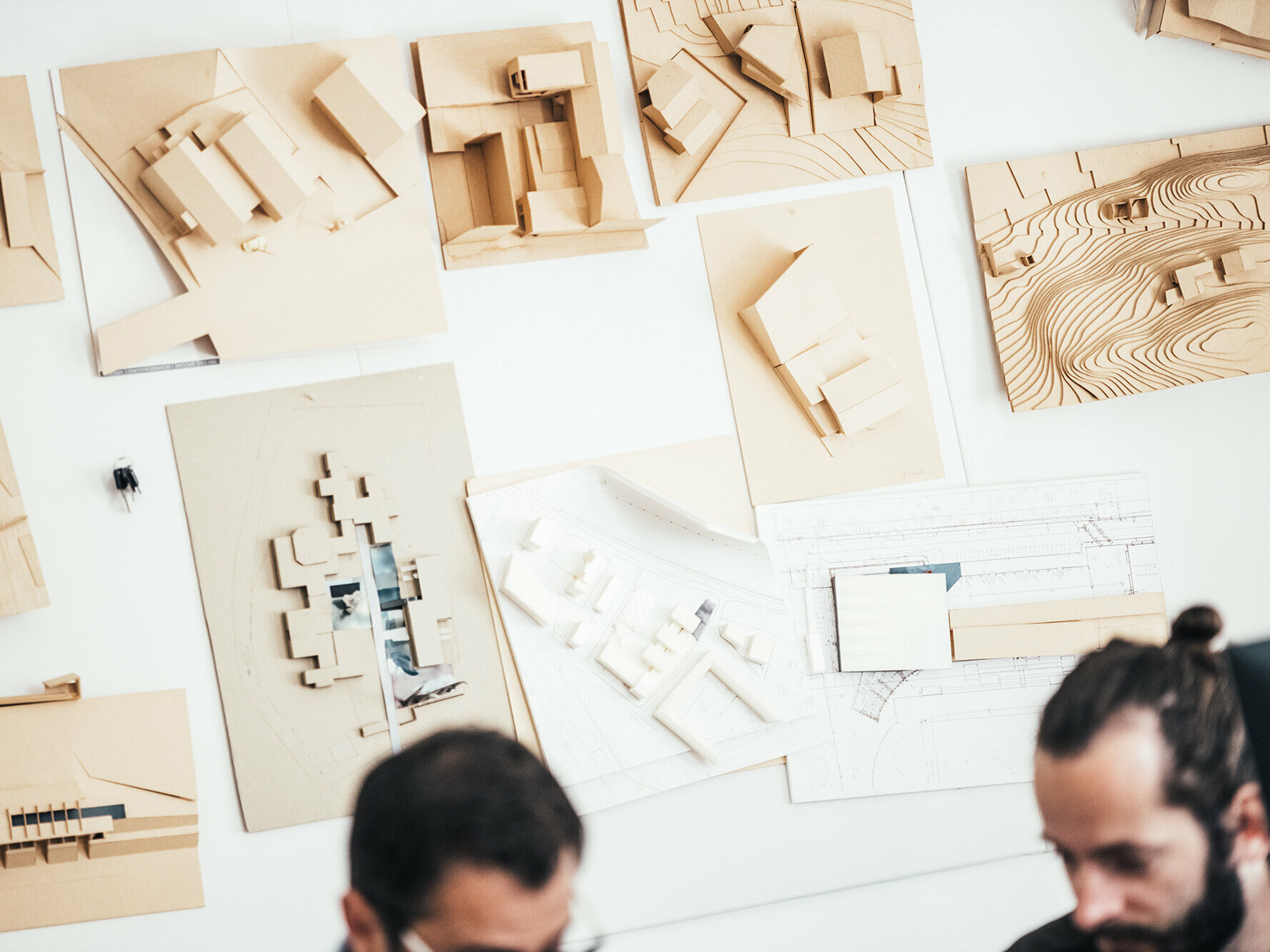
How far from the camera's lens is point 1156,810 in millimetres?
1028

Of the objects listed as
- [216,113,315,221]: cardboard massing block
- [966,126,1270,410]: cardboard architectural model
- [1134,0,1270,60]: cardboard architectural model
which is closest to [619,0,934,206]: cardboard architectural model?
[966,126,1270,410]: cardboard architectural model

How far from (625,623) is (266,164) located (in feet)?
3.78

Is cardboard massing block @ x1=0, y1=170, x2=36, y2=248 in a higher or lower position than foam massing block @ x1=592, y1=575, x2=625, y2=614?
higher

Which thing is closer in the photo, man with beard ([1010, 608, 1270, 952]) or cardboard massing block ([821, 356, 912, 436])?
man with beard ([1010, 608, 1270, 952])

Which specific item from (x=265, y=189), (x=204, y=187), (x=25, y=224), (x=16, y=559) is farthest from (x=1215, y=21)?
(x=16, y=559)

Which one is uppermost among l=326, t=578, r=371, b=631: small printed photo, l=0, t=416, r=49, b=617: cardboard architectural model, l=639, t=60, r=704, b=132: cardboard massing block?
l=639, t=60, r=704, b=132: cardboard massing block

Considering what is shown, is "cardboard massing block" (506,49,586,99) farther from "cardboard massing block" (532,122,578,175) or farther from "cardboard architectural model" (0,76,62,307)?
"cardboard architectural model" (0,76,62,307)

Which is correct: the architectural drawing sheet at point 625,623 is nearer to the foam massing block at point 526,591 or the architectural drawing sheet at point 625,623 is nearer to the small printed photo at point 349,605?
the foam massing block at point 526,591

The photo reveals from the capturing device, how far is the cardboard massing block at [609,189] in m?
2.01

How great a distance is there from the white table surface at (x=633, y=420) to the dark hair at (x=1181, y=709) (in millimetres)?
1134

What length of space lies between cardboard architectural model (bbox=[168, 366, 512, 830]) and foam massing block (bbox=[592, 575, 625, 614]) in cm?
23

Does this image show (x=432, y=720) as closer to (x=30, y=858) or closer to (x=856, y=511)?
(x=30, y=858)

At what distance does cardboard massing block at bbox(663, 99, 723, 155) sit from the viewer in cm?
211

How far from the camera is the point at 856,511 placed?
2189 millimetres
